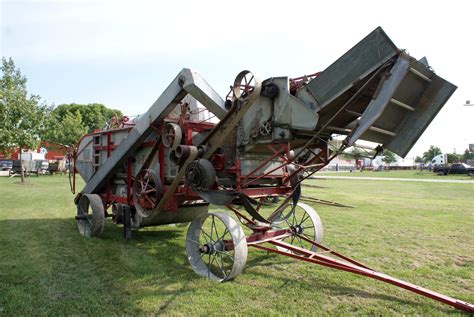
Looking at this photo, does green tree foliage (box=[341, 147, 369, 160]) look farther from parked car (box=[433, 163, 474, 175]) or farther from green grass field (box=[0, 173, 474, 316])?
parked car (box=[433, 163, 474, 175])

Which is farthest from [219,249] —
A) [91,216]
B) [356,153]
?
Result: [91,216]

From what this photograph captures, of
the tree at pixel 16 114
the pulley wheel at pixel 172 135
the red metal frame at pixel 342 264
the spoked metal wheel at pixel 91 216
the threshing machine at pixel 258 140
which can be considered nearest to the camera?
the red metal frame at pixel 342 264

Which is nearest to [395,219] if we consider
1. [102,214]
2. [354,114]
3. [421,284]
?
[421,284]

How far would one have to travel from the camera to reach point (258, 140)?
18.6 feet

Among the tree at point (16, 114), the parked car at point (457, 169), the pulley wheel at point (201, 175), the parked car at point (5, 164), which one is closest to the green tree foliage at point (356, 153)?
the pulley wheel at point (201, 175)

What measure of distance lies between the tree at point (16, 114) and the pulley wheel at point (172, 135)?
2111 cm

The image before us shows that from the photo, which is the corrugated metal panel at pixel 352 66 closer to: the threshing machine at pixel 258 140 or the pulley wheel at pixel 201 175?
the threshing machine at pixel 258 140

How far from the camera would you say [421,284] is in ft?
17.8

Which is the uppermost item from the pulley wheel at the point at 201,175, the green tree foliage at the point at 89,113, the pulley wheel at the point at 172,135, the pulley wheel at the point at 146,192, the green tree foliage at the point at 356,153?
the green tree foliage at the point at 89,113

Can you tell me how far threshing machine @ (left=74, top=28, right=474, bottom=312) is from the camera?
476cm

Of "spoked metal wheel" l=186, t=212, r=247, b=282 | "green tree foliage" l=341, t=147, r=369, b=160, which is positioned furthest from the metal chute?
"spoked metal wheel" l=186, t=212, r=247, b=282

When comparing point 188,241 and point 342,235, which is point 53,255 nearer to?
point 188,241

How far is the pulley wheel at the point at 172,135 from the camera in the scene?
613 cm

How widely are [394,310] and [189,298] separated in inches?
98.9
